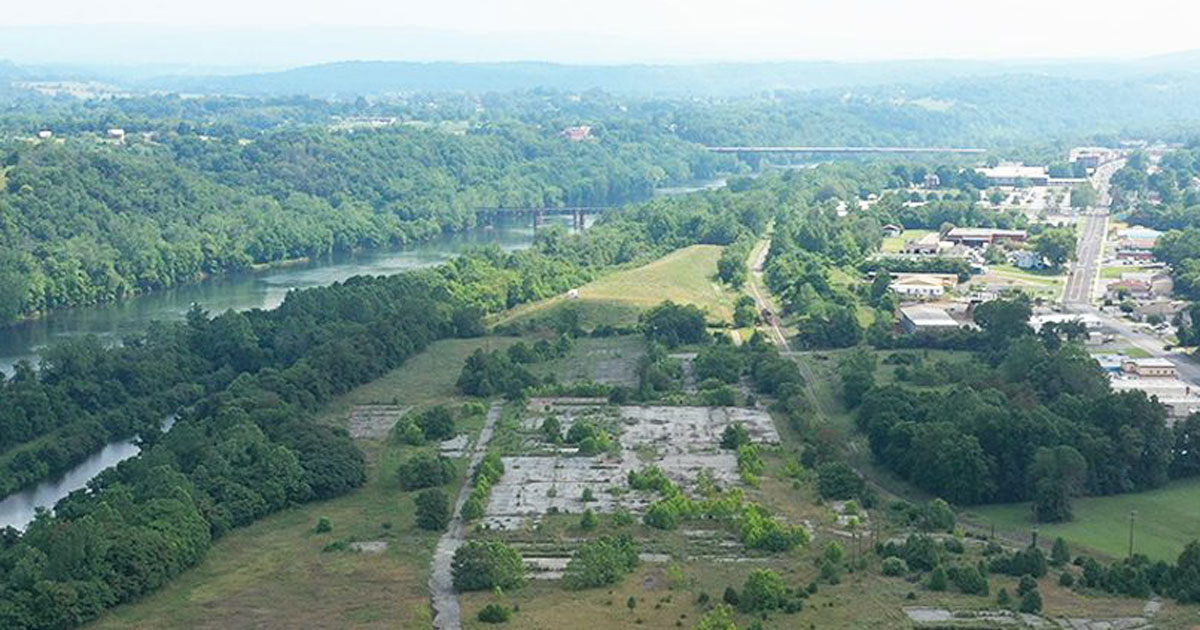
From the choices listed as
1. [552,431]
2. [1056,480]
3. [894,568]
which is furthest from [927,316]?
[894,568]

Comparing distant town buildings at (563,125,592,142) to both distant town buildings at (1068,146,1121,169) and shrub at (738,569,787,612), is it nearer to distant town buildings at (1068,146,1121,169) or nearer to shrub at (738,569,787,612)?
distant town buildings at (1068,146,1121,169)

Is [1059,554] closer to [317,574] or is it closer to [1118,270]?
[317,574]

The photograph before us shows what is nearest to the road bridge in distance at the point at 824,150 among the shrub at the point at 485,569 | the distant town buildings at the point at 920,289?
the distant town buildings at the point at 920,289

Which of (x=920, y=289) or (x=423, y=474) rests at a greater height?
(x=423, y=474)

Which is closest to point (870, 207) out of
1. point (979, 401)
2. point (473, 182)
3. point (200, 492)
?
point (473, 182)

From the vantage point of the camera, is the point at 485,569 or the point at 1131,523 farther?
the point at 1131,523

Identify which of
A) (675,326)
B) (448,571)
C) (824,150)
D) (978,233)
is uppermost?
(448,571)

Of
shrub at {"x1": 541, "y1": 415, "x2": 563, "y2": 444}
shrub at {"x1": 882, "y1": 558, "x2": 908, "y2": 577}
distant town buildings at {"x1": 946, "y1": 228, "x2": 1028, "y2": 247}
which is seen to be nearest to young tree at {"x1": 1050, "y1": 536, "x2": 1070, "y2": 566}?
shrub at {"x1": 882, "y1": 558, "x2": 908, "y2": 577}
